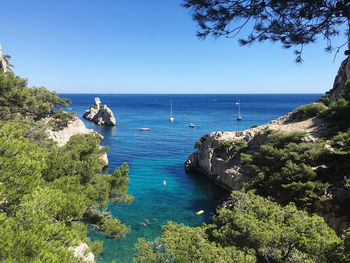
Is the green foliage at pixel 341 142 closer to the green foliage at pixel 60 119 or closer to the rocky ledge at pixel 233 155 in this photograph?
the rocky ledge at pixel 233 155

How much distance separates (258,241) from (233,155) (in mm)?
17432

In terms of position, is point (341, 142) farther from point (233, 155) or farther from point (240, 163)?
point (233, 155)

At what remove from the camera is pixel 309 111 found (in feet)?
80.4

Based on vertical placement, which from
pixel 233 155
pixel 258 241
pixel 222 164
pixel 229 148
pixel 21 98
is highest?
pixel 21 98

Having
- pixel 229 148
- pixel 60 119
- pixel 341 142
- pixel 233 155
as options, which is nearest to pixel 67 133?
pixel 60 119

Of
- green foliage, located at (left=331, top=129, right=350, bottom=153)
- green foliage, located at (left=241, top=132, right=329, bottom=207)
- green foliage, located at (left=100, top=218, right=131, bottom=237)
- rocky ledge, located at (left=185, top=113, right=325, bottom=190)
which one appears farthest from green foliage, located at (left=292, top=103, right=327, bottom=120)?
green foliage, located at (left=100, top=218, right=131, bottom=237)

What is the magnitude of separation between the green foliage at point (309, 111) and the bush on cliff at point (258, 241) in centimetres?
1898

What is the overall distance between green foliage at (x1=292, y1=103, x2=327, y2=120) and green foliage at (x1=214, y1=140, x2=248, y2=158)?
25.0ft

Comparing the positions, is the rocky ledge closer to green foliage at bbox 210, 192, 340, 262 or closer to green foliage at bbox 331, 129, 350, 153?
green foliage at bbox 331, 129, 350, 153

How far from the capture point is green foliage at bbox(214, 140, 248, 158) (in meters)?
25.0

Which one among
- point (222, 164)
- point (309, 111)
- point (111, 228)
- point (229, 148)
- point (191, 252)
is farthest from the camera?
point (222, 164)

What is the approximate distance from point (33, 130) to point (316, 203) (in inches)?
915

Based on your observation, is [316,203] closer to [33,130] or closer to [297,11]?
[297,11]

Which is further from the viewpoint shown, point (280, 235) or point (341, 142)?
point (341, 142)
